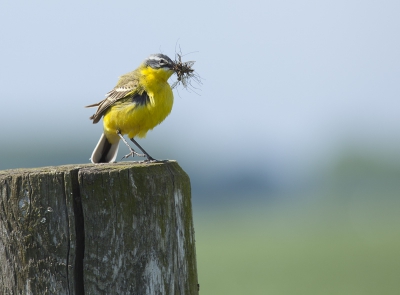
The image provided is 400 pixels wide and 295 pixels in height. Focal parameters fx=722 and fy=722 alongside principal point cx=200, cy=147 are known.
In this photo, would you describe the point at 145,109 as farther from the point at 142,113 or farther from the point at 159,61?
the point at 159,61

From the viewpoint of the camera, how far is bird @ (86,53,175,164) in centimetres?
754

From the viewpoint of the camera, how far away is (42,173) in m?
4.12

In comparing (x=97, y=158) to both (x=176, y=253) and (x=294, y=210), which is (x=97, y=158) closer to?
(x=176, y=253)

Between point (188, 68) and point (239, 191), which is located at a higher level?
point (188, 68)

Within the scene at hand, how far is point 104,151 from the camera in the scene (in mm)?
8477

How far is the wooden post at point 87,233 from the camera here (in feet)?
13.3

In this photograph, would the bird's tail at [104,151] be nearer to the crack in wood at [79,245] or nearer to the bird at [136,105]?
the bird at [136,105]

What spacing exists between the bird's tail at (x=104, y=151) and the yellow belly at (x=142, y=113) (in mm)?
520

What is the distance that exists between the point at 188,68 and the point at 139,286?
13.6 feet

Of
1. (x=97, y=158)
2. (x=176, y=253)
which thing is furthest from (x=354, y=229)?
(x=176, y=253)

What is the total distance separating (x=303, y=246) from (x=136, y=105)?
30.2 metres

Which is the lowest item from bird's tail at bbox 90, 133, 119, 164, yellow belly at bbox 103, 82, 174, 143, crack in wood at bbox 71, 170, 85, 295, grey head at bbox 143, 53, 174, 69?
crack in wood at bbox 71, 170, 85, 295

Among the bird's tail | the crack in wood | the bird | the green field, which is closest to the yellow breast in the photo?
the bird

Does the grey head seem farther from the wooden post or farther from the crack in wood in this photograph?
the crack in wood
